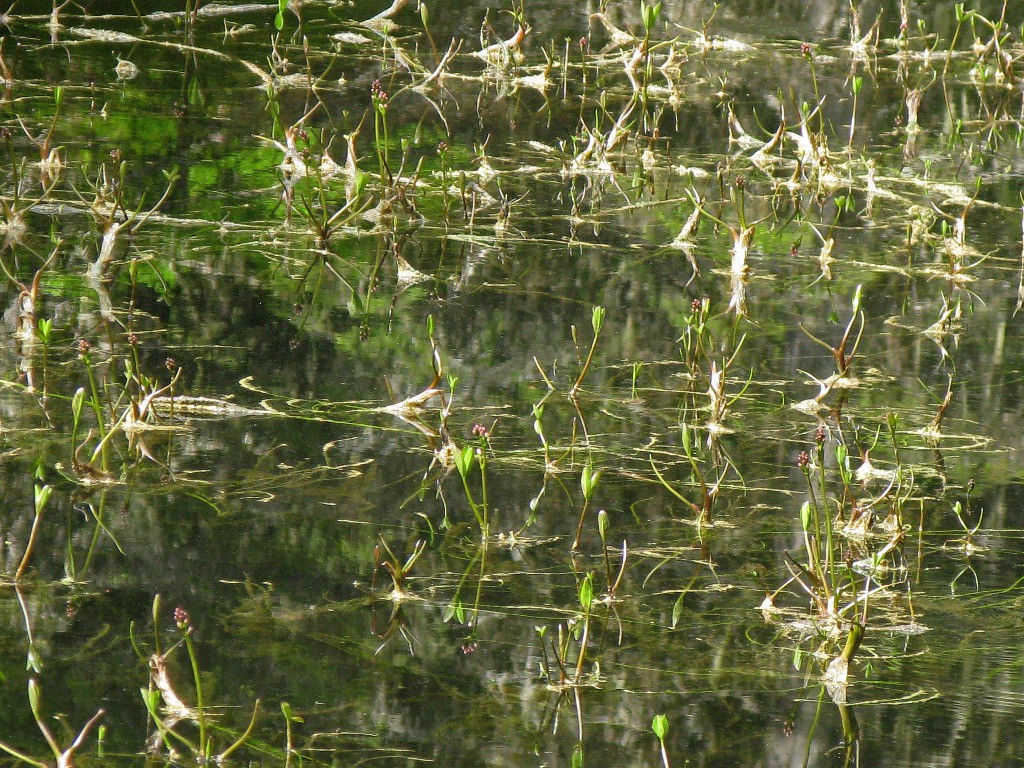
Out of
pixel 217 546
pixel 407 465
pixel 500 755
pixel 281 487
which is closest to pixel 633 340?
pixel 407 465

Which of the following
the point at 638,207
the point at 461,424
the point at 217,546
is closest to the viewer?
→ the point at 217,546

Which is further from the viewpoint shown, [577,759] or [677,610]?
[677,610]

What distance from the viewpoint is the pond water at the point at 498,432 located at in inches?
110

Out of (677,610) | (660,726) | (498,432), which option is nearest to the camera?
(660,726)

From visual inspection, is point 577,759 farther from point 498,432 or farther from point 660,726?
point 498,432

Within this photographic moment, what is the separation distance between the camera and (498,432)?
13.3ft

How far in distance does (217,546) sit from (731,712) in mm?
1219

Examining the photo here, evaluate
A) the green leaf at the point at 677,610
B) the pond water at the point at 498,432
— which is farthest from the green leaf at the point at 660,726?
the green leaf at the point at 677,610

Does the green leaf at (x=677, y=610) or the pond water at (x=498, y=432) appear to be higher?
the pond water at (x=498, y=432)

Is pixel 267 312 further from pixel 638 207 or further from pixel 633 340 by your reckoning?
pixel 638 207

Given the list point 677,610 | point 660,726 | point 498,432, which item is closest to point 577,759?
point 660,726

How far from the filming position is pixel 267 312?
4801 millimetres

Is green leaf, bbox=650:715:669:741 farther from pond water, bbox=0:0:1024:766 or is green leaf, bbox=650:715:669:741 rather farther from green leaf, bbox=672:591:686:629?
green leaf, bbox=672:591:686:629

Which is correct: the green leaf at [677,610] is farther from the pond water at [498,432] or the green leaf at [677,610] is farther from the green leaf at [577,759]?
the green leaf at [577,759]
